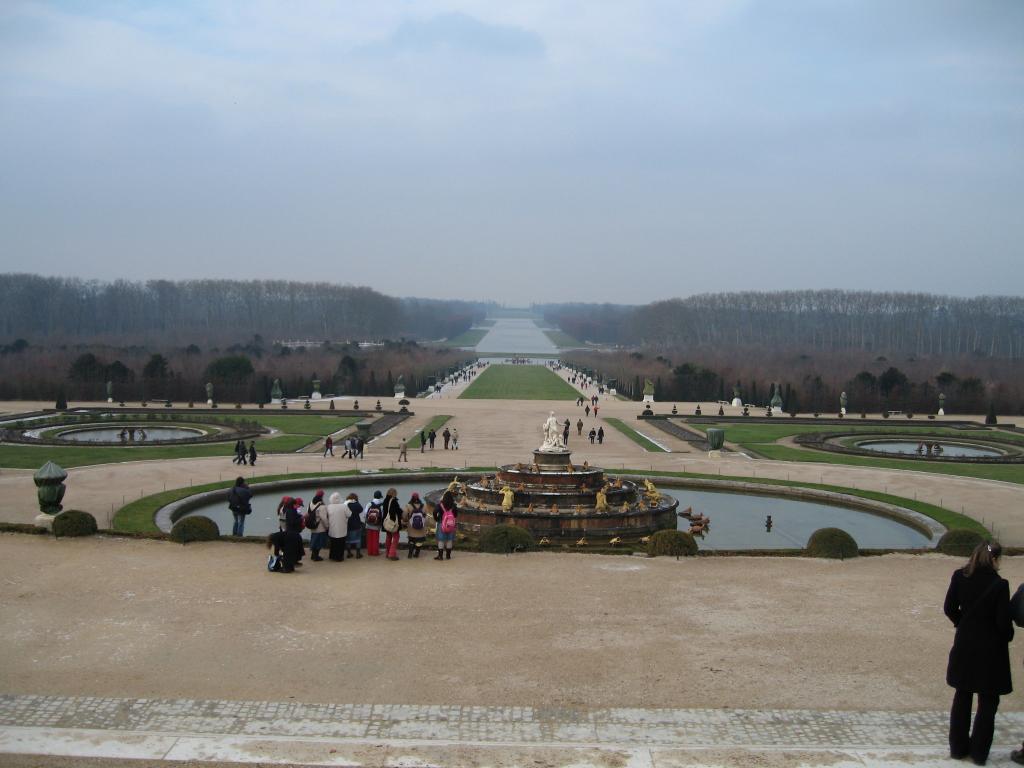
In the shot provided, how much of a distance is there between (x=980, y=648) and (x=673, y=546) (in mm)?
8695

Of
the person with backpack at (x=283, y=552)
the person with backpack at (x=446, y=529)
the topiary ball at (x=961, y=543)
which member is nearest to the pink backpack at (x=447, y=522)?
the person with backpack at (x=446, y=529)

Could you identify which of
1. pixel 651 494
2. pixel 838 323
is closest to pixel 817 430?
pixel 651 494

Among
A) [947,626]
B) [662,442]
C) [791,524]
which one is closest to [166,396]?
[662,442]

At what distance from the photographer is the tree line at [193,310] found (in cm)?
14870

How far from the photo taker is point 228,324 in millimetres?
167500

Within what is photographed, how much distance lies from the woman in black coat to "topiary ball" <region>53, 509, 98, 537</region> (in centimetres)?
1437

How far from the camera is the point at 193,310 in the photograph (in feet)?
581

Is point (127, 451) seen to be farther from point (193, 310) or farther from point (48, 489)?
point (193, 310)

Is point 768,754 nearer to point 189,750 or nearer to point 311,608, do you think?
point 189,750

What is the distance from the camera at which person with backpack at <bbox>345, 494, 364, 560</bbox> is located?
1628cm

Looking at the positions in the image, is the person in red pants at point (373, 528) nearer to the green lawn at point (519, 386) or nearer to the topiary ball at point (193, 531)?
the topiary ball at point (193, 531)

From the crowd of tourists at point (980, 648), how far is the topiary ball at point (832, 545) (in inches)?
341

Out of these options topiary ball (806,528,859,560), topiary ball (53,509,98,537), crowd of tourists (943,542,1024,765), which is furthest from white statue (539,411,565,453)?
crowd of tourists (943,542,1024,765)

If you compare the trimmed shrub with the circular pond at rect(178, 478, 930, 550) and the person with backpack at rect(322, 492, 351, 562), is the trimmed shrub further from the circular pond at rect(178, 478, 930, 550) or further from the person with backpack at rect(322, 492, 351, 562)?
the circular pond at rect(178, 478, 930, 550)
